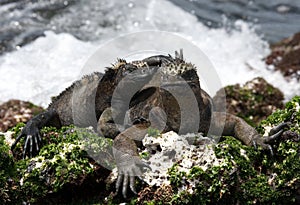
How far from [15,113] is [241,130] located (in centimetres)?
515

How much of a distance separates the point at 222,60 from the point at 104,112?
915 centimetres

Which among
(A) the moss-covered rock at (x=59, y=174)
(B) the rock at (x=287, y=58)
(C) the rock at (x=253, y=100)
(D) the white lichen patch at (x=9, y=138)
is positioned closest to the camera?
(A) the moss-covered rock at (x=59, y=174)

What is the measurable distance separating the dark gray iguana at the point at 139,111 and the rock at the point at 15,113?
→ 10.3 ft

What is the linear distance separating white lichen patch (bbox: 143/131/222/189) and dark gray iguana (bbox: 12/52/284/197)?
0.13 m

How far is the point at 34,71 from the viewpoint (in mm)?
12367

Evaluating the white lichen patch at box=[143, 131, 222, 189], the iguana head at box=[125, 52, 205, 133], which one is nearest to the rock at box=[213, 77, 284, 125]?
the iguana head at box=[125, 52, 205, 133]

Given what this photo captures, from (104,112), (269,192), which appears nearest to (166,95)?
(104,112)

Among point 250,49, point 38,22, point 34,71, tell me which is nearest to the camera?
point 34,71

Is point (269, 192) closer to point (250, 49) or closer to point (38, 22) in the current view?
point (250, 49)

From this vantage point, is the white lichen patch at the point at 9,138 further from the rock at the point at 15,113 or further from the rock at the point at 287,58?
the rock at the point at 287,58

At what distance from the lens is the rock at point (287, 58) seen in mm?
11857

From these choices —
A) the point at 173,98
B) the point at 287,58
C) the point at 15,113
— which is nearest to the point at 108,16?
the point at 287,58

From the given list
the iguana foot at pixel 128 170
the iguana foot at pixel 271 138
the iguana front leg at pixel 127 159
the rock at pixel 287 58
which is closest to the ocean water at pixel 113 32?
the rock at pixel 287 58

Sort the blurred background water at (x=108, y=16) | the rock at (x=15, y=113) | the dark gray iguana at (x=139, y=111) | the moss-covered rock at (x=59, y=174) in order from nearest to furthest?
the moss-covered rock at (x=59, y=174), the dark gray iguana at (x=139, y=111), the rock at (x=15, y=113), the blurred background water at (x=108, y=16)
